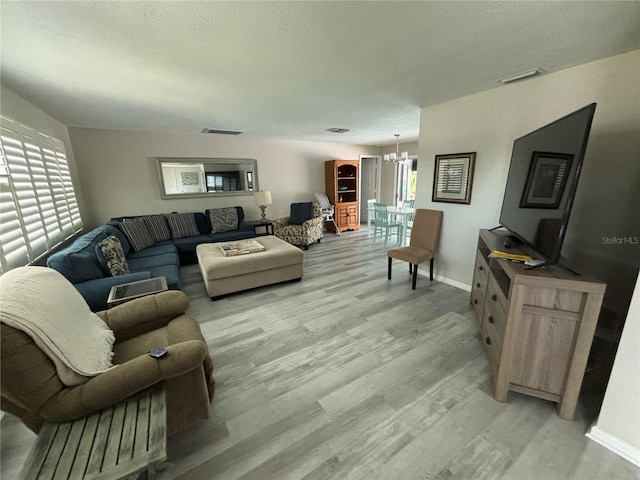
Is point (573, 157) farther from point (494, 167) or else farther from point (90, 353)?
point (90, 353)

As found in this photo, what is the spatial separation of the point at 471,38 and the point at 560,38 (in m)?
0.63

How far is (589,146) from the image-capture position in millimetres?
2156

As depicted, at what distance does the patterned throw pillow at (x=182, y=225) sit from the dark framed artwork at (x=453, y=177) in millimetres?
4304

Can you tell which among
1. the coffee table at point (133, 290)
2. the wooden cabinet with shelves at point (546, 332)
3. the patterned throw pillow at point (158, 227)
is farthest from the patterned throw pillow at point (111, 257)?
the wooden cabinet with shelves at point (546, 332)

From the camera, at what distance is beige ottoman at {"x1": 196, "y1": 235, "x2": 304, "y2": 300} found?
3.15m

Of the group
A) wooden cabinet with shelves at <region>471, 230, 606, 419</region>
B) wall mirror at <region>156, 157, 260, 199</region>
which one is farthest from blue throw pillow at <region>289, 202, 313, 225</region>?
wooden cabinet with shelves at <region>471, 230, 606, 419</region>

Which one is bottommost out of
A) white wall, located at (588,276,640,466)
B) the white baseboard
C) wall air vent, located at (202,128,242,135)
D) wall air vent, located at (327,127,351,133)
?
the white baseboard

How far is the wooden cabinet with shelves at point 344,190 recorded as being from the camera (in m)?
6.80

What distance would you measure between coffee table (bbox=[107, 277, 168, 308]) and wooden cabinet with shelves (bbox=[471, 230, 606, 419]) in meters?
2.63

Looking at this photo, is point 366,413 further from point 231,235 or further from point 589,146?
point 231,235

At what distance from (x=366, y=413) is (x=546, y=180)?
6.46 ft

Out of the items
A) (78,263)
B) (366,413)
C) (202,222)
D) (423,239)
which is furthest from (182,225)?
(366,413)

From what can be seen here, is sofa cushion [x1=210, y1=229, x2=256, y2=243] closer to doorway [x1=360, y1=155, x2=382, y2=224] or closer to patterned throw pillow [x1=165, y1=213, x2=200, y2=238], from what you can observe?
patterned throw pillow [x1=165, y1=213, x2=200, y2=238]

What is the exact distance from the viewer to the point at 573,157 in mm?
1460
